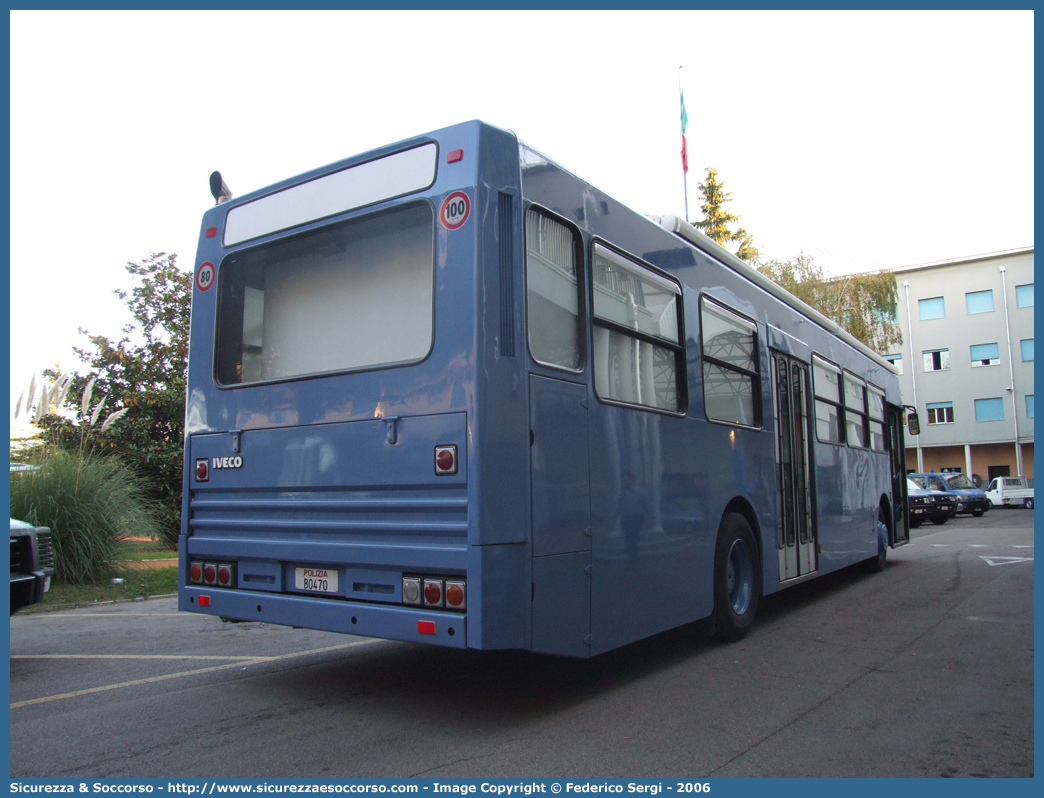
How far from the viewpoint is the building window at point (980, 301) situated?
47812 mm

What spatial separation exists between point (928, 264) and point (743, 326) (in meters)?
47.5

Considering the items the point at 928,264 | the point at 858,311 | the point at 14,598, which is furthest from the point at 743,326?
the point at 928,264

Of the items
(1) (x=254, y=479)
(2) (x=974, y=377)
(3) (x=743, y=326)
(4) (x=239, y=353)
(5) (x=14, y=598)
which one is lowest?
(5) (x=14, y=598)

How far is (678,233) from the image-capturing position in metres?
6.80

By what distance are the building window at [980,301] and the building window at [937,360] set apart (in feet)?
9.29

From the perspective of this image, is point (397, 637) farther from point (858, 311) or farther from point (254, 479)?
point (858, 311)

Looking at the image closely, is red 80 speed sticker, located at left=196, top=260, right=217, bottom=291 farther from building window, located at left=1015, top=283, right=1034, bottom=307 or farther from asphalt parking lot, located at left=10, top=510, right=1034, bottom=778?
building window, located at left=1015, top=283, right=1034, bottom=307

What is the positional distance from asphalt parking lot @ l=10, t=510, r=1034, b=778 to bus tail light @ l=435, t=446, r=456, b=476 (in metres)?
1.40

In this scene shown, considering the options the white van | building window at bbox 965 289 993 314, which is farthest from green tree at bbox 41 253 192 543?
building window at bbox 965 289 993 314

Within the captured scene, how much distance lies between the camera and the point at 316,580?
496cm

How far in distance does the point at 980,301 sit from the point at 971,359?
3.39 meters

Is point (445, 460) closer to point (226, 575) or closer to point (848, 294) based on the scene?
point (226, 575)

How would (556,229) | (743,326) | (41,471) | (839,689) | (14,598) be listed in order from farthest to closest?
(41,471)
(743,326)
(14,598)
(839,689)
(556,229)

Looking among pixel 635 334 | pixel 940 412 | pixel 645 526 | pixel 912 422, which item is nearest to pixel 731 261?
pixel 635 334
